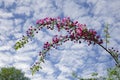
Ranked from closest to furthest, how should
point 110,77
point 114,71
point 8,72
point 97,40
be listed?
point 97,40 < point 114,71 < point 110,77 < point 8,72

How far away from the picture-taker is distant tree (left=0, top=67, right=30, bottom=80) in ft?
228

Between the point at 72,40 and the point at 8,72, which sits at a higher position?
the point at 8,72

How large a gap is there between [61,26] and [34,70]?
1.85m

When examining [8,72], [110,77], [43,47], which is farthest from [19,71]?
[43,47]

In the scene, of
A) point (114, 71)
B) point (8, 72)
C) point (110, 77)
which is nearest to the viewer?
point (114, 71)

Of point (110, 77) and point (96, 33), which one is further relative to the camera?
point (110, 77)

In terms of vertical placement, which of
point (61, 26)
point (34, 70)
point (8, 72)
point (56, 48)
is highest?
point (8, 72)

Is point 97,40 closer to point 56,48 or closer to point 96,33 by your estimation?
point 96,33

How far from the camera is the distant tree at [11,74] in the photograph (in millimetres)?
69562

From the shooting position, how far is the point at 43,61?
39.3 feet

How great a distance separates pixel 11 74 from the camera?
230 feet

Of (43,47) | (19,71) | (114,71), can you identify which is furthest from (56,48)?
(19,71)

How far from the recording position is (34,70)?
11781mm

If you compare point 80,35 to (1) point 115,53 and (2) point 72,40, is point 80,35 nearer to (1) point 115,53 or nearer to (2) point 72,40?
(2) point 72,40
